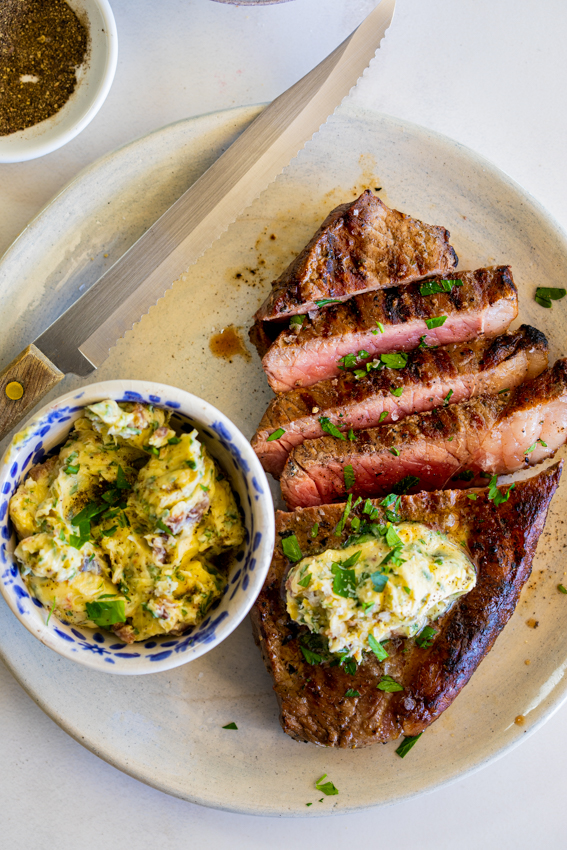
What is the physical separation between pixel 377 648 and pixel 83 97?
2.78m

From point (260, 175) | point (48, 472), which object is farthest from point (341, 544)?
point (260, 175)

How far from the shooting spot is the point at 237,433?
2.33 m

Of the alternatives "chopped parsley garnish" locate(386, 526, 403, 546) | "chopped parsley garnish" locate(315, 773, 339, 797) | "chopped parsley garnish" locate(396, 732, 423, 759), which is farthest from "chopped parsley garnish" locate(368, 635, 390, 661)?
"chopped parsley garnish" locate(315, 773, 339, 797)

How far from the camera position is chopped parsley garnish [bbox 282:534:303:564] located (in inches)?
102

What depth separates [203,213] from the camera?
9.06 ft

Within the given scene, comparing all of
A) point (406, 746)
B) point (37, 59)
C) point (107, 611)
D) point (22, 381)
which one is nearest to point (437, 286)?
point (22, 381)

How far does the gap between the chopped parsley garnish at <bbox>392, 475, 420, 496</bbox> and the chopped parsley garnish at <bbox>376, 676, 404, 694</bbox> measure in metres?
0.78

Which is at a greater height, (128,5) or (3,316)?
(128,5)

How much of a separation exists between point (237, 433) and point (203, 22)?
2.29 metres

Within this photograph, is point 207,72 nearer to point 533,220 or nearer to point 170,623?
point 533,220

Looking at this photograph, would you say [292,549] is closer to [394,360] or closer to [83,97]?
[394,360]

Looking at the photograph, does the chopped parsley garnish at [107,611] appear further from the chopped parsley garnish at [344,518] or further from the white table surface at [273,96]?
the white table surface at [273,96]

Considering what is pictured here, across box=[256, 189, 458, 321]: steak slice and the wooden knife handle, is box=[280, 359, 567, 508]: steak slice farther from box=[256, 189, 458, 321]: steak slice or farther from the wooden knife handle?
the wooden knife handle

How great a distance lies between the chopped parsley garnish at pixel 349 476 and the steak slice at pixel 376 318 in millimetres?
451
